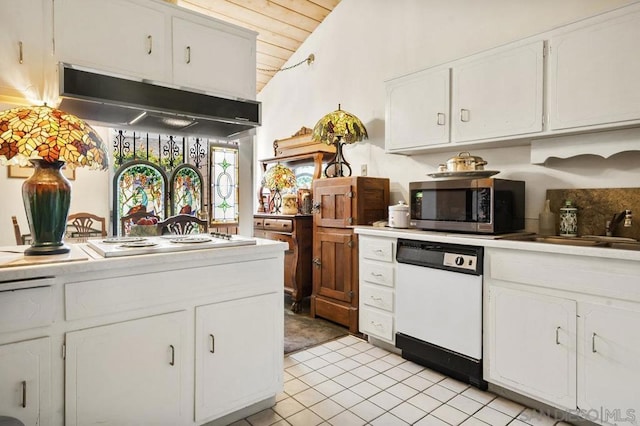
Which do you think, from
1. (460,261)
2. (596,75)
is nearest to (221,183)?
(460,261)

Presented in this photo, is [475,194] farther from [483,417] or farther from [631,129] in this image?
[483,417]

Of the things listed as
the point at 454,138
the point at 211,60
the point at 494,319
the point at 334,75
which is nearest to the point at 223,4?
the point at 334,75

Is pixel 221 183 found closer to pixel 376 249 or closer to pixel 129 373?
pixel 376 249

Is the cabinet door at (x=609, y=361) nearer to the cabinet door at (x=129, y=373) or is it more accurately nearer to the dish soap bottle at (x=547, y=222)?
the dish soap bottle at (x=547, y=222)

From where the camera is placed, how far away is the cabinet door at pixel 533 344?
1.87 metres

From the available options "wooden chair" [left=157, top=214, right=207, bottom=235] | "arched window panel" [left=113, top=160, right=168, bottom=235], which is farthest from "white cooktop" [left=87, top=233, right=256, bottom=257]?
"arched window panel" [left=113, top=160, right=168, bottom=235]

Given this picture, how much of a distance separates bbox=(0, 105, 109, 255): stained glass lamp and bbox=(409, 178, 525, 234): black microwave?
1.99 metres

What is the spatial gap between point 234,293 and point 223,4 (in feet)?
10.3

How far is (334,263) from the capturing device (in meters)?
3.37

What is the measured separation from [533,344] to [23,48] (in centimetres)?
287

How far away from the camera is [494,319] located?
2150mm

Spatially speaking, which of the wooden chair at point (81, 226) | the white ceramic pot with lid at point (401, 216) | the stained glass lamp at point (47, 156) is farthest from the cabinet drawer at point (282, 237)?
the stained glass lamp at point (47, 156)

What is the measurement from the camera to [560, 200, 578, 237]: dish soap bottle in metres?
2.34

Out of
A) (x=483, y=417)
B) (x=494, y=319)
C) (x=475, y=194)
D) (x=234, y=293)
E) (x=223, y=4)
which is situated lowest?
(x=483, y=417)
